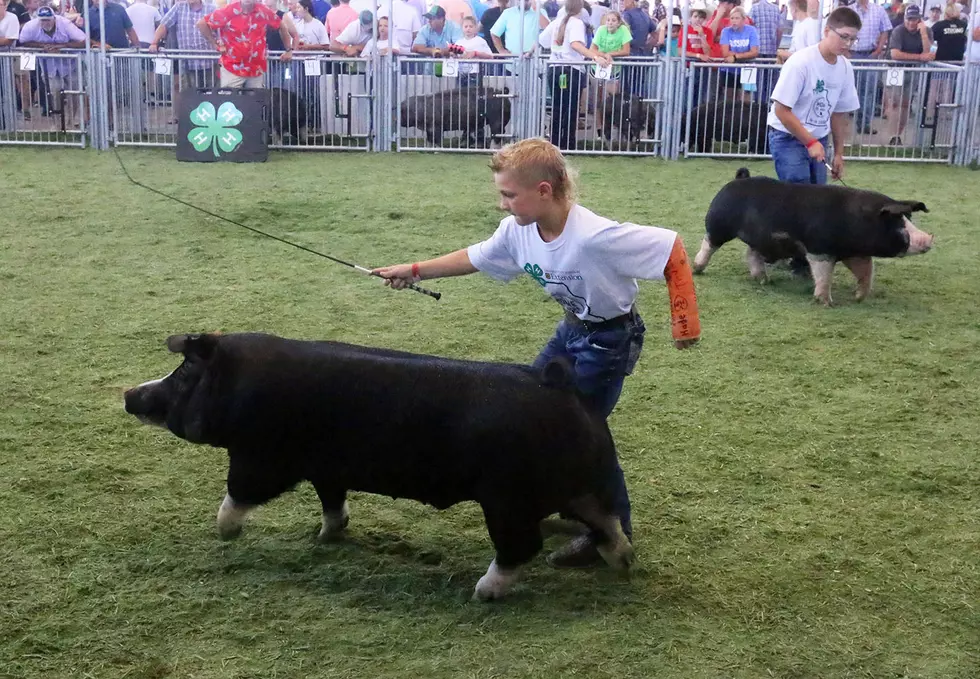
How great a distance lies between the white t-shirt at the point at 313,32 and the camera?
15766mm

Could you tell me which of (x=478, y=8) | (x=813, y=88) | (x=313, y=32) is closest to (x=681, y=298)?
(x=813, y=88)

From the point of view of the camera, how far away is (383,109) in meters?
14.8

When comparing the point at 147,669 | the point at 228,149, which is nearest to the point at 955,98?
the point at 228,149

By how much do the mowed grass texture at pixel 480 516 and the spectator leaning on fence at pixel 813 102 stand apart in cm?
86

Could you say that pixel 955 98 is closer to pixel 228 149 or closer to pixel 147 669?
pixel 228 149

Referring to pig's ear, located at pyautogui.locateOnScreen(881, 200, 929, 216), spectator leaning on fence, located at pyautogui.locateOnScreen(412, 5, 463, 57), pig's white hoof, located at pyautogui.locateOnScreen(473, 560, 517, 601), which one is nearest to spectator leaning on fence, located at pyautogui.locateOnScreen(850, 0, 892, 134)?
spectator leaning on fence, located at pyautogui.locateOnScreen(412, 5, 463, 57)

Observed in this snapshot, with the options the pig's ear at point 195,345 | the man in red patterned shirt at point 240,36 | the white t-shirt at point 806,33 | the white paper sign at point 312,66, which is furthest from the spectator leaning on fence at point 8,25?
the pig's ear at point 195,345

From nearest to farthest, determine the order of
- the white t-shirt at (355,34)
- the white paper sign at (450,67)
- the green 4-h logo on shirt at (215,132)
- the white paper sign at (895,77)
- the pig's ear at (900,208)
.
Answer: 1. the pig's ear at (900,208)
2. the green 4-h logo on shirt at (215,132)
3. the white paper sign at (895,77)
4. the white paper sign at (450,67)
5. the white t-shirt at (355,34)

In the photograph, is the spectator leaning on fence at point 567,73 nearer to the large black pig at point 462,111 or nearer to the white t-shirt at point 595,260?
the large black pig at point 462,111

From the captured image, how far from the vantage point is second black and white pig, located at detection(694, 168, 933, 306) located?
7027mm

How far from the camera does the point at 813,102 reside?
7.58 metres

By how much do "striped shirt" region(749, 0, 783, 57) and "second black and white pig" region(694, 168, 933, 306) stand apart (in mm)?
8147

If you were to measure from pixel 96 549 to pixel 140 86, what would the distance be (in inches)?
475

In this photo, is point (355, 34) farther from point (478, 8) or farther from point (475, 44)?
point (478, 8)
